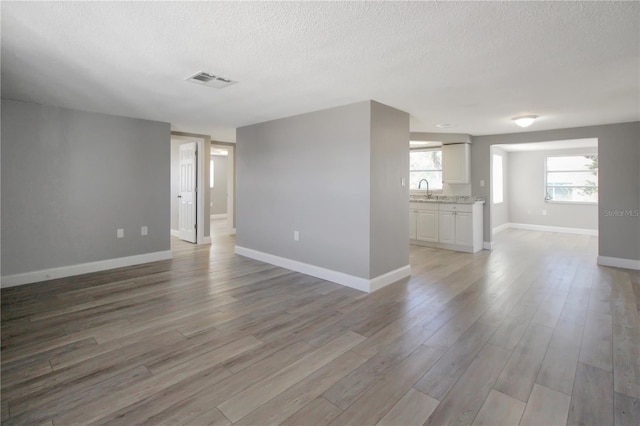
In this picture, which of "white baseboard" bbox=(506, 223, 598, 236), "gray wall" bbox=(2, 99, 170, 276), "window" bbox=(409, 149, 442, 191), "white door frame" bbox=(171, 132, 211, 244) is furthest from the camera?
"white baseboard" bbox=(506, 223, 598, 236)

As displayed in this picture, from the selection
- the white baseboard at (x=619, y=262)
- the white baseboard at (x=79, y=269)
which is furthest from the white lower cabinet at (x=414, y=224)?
the white baseboard at (x=79, y=269)

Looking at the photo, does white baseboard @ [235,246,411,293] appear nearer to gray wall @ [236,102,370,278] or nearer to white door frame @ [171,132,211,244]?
gray wall @ [236,102,370,278]

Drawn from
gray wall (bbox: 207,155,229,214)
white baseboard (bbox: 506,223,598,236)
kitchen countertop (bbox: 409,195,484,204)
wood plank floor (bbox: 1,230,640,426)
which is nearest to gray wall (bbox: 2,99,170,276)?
wood plank floor (bbox: 1,230,640,426)

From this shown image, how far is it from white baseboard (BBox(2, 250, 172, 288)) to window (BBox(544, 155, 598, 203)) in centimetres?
897

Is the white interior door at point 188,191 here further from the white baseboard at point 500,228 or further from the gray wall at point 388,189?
the white baseboard at point 500,228

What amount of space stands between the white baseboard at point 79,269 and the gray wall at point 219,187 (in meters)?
5.77

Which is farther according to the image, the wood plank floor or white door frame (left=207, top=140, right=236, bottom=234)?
white door frame (left=207, top=140, right=236, bottom=234)

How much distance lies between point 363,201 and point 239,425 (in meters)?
2.57

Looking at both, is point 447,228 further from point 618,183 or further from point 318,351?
point 318,351

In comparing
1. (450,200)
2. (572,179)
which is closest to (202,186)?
(450,200)

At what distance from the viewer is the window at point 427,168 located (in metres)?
7.38

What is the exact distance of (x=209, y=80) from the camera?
2.99 metres

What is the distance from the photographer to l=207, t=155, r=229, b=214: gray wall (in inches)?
428

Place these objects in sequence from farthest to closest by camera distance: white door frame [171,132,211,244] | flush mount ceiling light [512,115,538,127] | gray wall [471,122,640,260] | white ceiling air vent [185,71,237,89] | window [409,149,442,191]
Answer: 1. window [409,149,442,191]
2. white door frame [171,132,211,244]
3. gray wall [471,122,640,260]
4. flush mount ceiling light [512,115,538,127]
5. white ceiling air vent [185,71,237,89]
